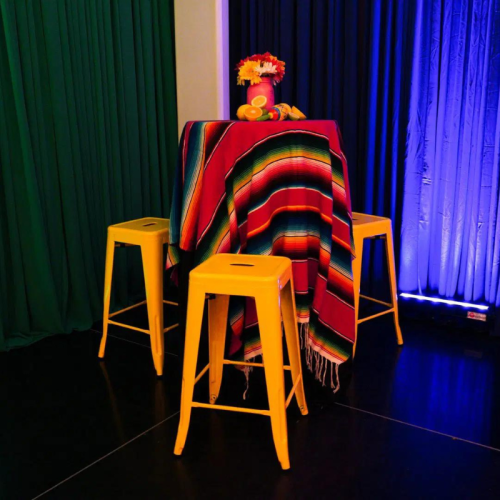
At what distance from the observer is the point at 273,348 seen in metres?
1.58

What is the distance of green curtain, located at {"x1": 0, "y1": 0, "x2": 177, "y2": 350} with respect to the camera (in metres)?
2.55

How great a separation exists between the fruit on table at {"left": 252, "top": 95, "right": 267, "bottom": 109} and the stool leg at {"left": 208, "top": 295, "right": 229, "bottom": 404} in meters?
0.78

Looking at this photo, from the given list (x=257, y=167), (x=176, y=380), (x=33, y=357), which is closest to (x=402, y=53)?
(x=257, y=167)

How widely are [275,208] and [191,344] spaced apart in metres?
0.60

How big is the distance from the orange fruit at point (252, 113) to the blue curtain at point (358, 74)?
1071 millimetres

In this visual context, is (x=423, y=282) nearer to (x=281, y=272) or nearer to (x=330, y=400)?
(x=330, y=400)

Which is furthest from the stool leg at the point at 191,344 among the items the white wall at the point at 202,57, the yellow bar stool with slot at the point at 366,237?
the white wall at the point at 202,57

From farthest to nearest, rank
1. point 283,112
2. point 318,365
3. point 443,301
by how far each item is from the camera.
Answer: point 443,301
point 318,365
point 283,112

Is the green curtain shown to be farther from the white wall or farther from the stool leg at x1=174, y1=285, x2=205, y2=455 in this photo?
the stool leg at x1=174, y1=285, x2=205, y2=455

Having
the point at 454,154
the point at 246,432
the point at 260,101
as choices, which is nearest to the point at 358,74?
the point at 454,154

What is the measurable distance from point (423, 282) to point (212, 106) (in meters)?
1.59

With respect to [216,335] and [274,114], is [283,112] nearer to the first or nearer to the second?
[274,114]

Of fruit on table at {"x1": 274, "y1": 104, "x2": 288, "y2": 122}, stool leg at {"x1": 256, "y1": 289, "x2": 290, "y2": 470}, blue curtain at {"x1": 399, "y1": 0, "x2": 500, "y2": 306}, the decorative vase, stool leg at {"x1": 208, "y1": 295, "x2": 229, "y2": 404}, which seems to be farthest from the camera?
blue curtain at {"x1": 399, "y1": 0, "x2": 500, "y2": 306}

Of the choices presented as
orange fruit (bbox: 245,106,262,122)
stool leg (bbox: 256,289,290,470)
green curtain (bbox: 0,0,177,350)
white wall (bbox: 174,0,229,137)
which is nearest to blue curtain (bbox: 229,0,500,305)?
white wall (bbox: 174,0,229,137)
